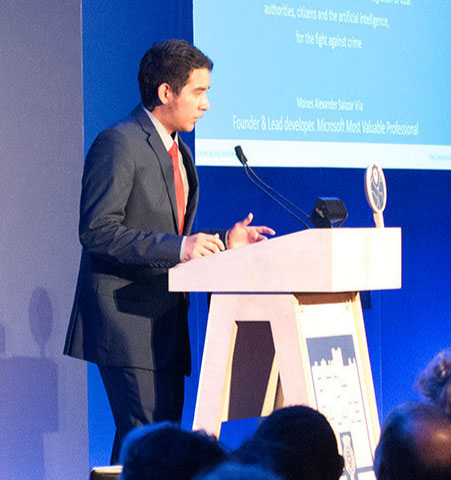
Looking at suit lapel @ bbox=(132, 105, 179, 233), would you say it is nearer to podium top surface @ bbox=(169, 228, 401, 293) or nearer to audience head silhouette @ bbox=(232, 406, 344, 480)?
podium top surface @ bbox=(169, 228, 401, 293)

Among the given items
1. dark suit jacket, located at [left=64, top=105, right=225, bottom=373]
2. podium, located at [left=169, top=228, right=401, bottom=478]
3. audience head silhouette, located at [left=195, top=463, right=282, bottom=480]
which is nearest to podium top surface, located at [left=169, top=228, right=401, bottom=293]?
podium, located at [left=169, top=228, right=401, bottom=478]

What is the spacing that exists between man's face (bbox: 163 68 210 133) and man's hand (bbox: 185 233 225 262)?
47 centimetres

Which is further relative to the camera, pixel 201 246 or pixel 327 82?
pixel 327 82

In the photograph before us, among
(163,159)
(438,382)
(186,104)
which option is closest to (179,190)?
(163,159)

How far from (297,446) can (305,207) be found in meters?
2.76

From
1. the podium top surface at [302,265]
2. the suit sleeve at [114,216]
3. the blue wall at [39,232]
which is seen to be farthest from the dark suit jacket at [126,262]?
the blue wall at [39,232]

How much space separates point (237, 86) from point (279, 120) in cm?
26

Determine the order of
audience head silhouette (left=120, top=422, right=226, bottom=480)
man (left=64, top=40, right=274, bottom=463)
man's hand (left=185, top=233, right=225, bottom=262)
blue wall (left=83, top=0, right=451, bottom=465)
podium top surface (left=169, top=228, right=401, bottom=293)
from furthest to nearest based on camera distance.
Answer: blue wall (left=83, top=0, right=451, bottom=465), man (left=64, top=40, right=274, bottom=463), man's hand (left=185, top=233, right=225, bottom=262), podium top surface (left=169, top=228, right=401, bottom=293), audience head silhouette (left=120, top=422, right=226, bottom=480)

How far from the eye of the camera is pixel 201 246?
7.73 feet

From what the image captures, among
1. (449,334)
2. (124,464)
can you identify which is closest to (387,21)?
(449,334)

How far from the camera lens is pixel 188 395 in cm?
397

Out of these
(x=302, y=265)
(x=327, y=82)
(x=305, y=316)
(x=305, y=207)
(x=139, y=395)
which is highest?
(x=327, y=82)

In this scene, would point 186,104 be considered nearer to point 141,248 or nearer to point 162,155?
point 162,155

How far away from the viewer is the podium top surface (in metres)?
2.16
